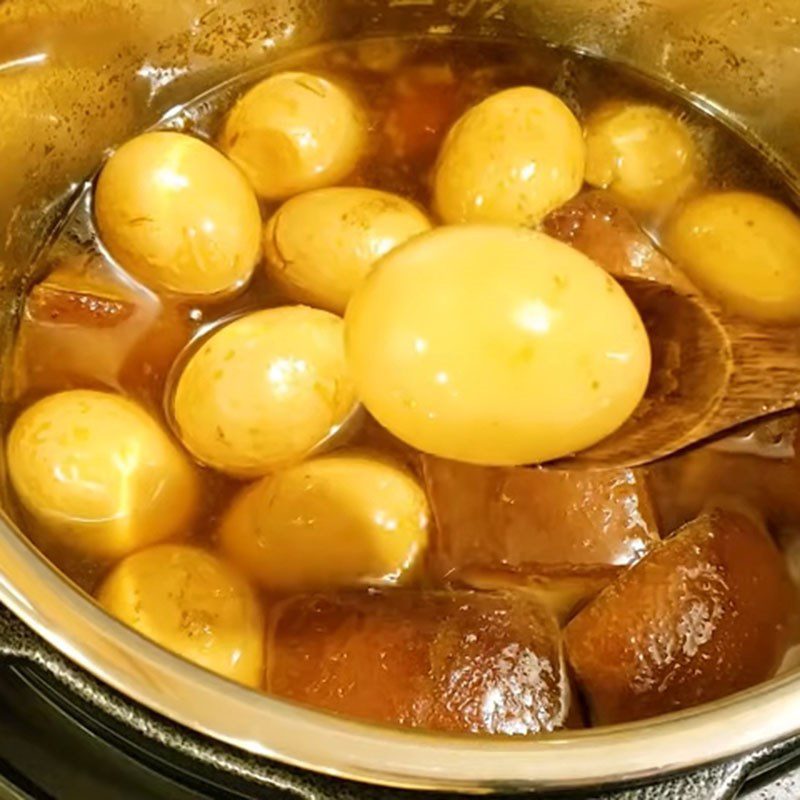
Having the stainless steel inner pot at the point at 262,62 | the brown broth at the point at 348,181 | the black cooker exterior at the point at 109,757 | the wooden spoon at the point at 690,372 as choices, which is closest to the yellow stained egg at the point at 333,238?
the brown broth at the point at 348,181

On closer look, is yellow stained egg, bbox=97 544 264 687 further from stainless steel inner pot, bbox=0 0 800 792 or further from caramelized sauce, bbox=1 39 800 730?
stainless steel inner pot, bbox=0 0 800 792

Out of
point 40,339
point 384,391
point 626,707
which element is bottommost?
point 626,707

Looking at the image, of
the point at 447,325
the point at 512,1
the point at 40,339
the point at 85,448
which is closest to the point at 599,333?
the point at 447,325

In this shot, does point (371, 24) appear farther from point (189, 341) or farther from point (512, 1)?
point (189, 341)

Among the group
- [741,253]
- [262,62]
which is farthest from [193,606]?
[262,62]

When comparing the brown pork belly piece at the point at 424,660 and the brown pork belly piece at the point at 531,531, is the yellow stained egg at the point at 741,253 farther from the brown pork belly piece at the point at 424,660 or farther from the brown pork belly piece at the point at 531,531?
the brown pork belly piece at the point at 424,660

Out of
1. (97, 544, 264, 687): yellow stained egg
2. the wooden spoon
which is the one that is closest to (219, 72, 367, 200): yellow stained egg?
the wooden spoon

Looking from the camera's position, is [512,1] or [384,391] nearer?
[384,391]
